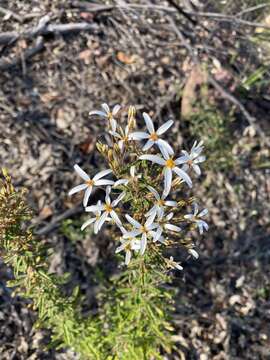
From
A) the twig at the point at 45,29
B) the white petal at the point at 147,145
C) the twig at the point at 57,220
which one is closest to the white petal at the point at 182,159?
the white petal at the point at 147,145

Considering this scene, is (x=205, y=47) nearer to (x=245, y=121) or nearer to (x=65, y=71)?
(x=245, y=121)

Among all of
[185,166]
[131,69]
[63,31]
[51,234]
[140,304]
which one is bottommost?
[51,234]

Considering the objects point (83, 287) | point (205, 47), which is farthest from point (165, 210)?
point (205, 47)

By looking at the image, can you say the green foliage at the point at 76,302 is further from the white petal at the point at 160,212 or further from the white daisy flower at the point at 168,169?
the white daisy flower at the point at 168,169

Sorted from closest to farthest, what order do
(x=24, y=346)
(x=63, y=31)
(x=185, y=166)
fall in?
(x=185, y=166) → (x=24, y=346) → (x=63, y=31)

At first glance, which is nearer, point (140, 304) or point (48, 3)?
point (140, 304)

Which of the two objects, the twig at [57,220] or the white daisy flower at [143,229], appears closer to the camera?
the white daisy flower at [143,229]

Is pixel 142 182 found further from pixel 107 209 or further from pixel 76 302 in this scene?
pixel 76 302
